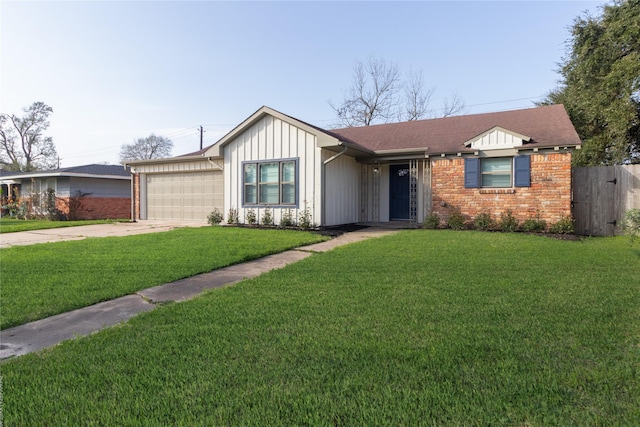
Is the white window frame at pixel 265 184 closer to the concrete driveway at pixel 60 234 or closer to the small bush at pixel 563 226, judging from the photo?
the concrete driveway at pixel 60 234

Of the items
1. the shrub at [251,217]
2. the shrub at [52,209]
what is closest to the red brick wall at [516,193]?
the shrub at [251,217]

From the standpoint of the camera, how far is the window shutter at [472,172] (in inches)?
453

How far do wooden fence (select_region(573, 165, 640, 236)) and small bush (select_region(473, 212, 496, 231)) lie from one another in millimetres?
2484

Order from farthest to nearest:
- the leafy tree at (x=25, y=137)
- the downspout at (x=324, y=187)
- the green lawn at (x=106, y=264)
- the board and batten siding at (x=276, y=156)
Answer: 1. the leafy tree at (x=25, y=137)
2. the board and batten siding at (x=276, y=156)
3. the downspout at (x=324, y=187)
4. the green lawn at (x=106, y=264)

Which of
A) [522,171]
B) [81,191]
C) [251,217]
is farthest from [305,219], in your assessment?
[81,191]

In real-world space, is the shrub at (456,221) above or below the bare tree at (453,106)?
below

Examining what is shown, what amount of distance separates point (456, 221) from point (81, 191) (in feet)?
60.6

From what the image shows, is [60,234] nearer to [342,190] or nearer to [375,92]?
[342,190]

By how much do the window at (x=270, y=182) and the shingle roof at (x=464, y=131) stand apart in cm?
283

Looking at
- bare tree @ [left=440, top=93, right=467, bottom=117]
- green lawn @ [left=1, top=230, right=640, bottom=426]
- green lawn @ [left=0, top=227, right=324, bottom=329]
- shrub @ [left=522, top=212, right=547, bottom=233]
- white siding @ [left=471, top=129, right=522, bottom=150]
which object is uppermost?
bare tree @ [left=440, top=93, right=467, bottom=117]

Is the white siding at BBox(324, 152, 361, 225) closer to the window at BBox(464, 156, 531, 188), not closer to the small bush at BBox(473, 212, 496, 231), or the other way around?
the window at BBox(464, 156, 531, 188)

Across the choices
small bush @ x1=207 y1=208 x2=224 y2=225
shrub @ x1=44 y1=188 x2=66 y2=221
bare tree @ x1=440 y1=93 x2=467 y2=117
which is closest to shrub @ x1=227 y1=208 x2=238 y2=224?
small bush @ x1=207 y1=208 x2=224 y2=225

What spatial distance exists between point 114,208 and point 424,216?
55.7 feet

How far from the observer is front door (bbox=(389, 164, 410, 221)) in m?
13.4
